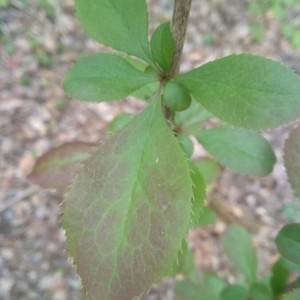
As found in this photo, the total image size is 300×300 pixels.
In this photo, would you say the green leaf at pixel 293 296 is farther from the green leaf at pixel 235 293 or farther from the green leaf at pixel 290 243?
the green leaf at pixel 235 293

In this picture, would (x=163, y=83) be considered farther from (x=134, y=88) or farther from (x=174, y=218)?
(x=174, y=218)

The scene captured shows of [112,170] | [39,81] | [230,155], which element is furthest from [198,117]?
[39,81]

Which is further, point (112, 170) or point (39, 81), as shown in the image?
point (39, 81)

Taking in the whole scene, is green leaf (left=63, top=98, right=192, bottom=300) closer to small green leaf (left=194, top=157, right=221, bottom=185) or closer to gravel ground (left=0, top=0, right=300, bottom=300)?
small green leaf (left=194, top=157, right=221, bottom=185)

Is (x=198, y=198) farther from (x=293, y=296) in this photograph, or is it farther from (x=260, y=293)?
(x=260, y=293)

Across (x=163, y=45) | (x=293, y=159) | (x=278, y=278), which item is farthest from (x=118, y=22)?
(x=278, y=278)

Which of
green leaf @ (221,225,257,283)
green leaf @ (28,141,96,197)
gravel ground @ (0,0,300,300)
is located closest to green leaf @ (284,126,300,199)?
green leaf @ (28,141,96,197)
